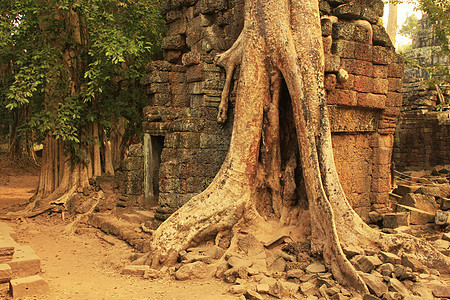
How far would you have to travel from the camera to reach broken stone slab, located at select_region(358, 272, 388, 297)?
12.4ft

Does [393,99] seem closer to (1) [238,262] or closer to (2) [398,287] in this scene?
(2) [398,287]

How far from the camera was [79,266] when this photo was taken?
17.2ft

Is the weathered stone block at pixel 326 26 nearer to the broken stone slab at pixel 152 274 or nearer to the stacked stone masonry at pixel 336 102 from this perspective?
the stacked stone masonry at pixel 336 102

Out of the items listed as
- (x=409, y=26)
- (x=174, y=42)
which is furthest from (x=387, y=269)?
(x=409, y=26)

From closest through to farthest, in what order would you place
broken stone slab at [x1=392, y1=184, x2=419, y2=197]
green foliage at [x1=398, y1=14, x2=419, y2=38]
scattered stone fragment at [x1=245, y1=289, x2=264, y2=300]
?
scattered stone fragment at [x1=245, y1=289, x2=264, y2=300] < broken stone slab at [x1=392, y1=184, x2=419, y2=197] < green foliage at [x1=398, y1=14, x2=419, y2=38]

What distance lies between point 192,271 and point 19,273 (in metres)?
1.74

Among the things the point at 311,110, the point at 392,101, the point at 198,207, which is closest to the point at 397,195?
the point at 392,101

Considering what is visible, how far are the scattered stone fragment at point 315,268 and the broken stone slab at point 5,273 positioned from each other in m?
2.88

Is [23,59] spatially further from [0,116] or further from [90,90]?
[0,116]

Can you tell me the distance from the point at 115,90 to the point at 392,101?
213 inches

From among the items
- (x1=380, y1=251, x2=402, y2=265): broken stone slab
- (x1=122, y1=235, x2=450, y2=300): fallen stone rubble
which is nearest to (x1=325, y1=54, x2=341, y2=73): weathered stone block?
(x1=122, y1=235, x2=450, y2=300): fallen stone rubble

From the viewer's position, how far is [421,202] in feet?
20.9

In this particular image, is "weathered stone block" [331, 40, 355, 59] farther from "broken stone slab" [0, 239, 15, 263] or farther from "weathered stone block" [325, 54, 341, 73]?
"broken stone slab" [0, 239, 15, 263]

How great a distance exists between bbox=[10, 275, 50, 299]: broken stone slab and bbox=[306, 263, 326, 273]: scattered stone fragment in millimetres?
2523
